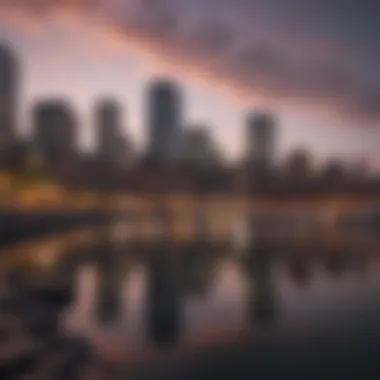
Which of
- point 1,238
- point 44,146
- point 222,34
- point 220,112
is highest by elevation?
point 222,34

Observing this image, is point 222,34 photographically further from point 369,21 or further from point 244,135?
point 369,21

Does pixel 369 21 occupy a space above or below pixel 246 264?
above

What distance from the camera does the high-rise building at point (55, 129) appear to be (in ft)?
5.74

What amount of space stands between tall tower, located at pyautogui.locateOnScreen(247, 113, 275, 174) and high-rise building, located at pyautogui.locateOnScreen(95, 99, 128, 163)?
1.49 feet

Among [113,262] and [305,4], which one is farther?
[305,4]

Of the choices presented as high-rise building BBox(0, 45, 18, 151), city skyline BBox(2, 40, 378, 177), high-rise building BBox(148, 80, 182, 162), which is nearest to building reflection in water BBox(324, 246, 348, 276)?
city skyline BBox(2, 40, 378, 177)

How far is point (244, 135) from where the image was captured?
1.81 meters

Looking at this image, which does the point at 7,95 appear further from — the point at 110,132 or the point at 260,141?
the point at 260,141

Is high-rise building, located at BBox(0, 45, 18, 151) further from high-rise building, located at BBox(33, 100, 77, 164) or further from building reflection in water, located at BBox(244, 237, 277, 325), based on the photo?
building reflection in water, located at BBox(244, 237, 277, 325)

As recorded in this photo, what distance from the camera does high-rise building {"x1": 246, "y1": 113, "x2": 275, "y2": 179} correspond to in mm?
1808

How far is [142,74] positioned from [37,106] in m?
0.39

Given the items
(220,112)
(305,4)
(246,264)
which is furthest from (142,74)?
(246,264)

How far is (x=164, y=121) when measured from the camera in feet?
5.90

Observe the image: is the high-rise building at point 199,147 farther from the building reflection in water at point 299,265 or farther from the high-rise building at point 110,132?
the building reflection in water at point 299,265
